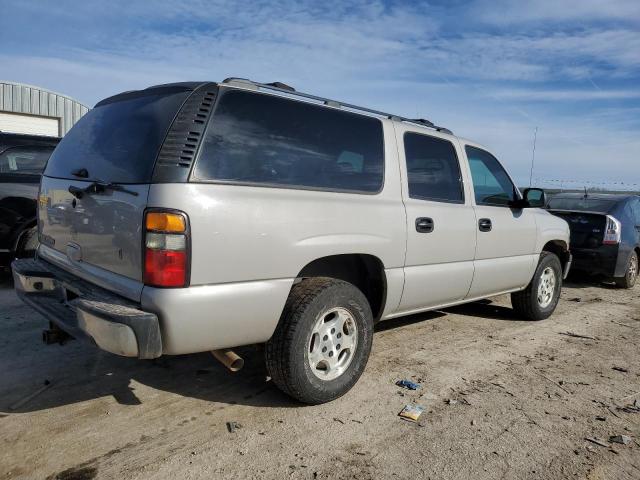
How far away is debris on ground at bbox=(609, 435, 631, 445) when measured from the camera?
297 cm

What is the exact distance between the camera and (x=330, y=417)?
10.3ft

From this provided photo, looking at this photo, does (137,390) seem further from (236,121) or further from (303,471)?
(236,121)

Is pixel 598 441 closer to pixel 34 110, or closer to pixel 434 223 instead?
pixel 434 223

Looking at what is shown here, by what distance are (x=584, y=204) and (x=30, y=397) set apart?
7916 mm

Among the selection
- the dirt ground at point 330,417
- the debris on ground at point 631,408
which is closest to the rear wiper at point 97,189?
the dirt ground at point 330,417

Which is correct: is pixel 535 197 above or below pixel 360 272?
above

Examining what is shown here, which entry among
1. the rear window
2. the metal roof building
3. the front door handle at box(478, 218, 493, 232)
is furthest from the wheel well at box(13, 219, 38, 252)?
the metal roof building

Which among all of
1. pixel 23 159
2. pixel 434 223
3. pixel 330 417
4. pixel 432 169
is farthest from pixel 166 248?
pixel 23 159

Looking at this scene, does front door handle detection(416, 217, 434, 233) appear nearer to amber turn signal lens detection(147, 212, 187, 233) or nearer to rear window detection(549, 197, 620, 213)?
amber turn signal lens detection(147, 212, 187, 233)

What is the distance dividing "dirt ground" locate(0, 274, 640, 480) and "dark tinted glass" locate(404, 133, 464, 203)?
4.41 feet

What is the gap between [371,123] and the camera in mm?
3730

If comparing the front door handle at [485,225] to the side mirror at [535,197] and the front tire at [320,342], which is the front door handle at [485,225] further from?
the front tire at [320,342]

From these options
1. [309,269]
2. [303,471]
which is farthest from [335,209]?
[303,471]

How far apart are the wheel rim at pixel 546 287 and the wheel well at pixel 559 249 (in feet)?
1.21
